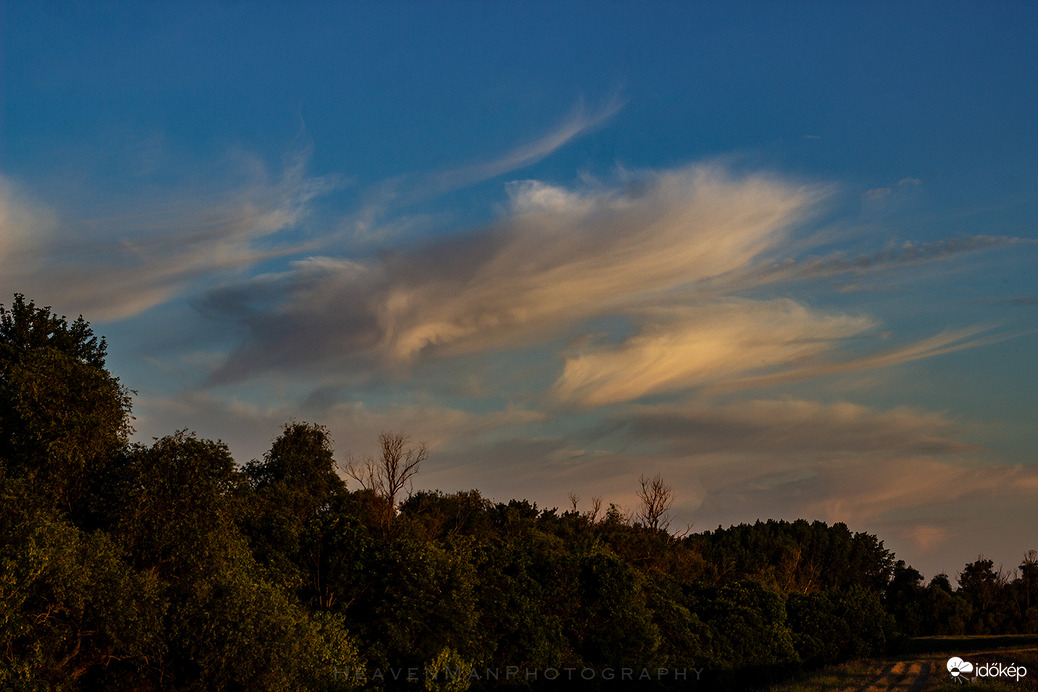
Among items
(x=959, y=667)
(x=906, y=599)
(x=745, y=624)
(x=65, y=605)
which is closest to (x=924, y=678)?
(x=959, y=667)

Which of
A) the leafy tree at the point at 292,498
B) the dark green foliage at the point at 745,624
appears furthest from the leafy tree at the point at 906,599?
the leafy tree at the point at 292,498

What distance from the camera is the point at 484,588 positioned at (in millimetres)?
64062

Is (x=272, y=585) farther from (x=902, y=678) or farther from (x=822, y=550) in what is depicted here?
(x=822, y=550)

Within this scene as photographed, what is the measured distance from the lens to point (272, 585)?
47094 millimetres

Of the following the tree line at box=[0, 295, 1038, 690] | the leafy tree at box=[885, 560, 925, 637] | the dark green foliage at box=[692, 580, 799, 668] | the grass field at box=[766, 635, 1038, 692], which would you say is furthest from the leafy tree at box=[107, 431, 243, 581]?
the leafy tree at box=[885, 560, 925, 637]

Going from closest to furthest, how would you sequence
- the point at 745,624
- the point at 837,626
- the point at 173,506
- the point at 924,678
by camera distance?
1. the point at 173,506
2. the point at 924,678
3. the point at 745,624
4. the point at 837,626

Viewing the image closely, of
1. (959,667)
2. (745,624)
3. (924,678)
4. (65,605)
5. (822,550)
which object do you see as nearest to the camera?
(65,605)

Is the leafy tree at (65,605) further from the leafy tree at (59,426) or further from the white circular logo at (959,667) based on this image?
the white circular logo at (959,667)

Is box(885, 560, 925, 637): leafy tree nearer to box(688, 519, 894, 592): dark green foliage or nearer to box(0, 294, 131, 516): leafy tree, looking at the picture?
box(688, 519, 894, 592): dark green foliage

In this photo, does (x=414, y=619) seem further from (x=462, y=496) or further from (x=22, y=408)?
(x=462, y=496)

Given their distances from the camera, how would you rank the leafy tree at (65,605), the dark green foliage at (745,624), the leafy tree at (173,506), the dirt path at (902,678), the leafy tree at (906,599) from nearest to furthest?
the leafy tree at (65,605) → the leafy tree at (173,506) → the dirt path at (902,678) → the dark green foliage at (745,624) → the leafy tree at (906,599)

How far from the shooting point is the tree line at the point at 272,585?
116 ft

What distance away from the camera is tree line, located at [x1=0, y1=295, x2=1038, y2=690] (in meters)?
35.5

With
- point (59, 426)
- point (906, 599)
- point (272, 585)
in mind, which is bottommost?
point (906, 599)
